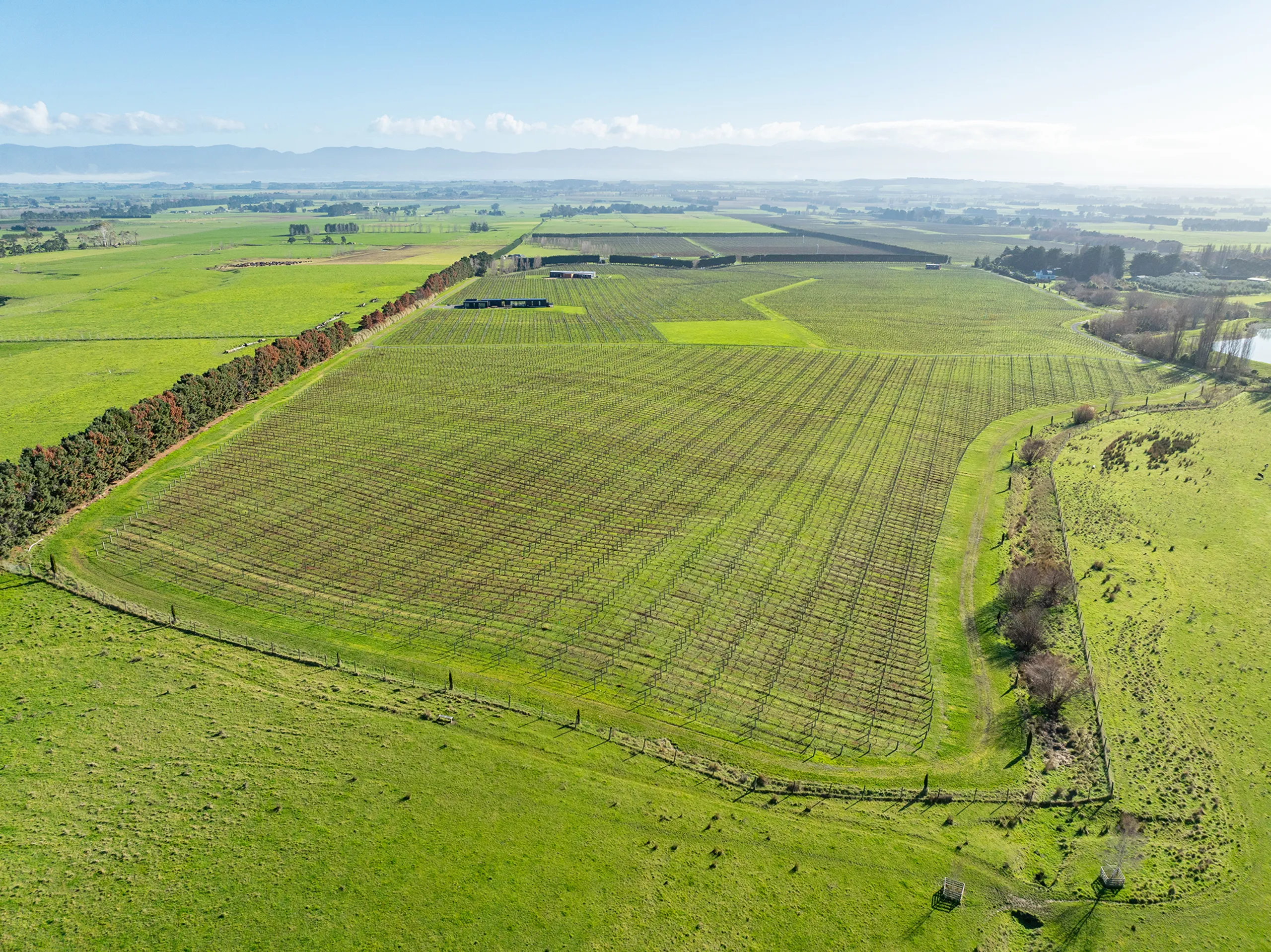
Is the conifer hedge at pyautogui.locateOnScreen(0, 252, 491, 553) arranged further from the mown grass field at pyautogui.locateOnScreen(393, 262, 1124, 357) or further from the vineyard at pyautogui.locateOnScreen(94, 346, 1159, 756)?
the mown grass field at pyautogui.locateOnScreen(393, 262, 1124, 357)

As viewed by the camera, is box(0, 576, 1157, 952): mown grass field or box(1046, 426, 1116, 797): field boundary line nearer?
box(0, 576, 1157, 952): mown grass field

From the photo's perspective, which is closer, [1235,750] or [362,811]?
[362,811]

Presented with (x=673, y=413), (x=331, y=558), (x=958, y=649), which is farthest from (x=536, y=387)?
(x=958, y=649)

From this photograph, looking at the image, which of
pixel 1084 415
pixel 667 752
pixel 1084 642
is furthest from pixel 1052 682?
pixel 1084 415

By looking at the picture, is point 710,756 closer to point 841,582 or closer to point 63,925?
point 841,582

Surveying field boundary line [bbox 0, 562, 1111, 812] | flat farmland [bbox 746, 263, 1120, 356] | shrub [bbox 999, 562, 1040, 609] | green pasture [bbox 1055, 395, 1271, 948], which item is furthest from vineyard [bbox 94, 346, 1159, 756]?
flat farmland [bbox 746, 263, 1120, 356]

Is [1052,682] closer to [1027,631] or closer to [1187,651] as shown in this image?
[1027,631]
